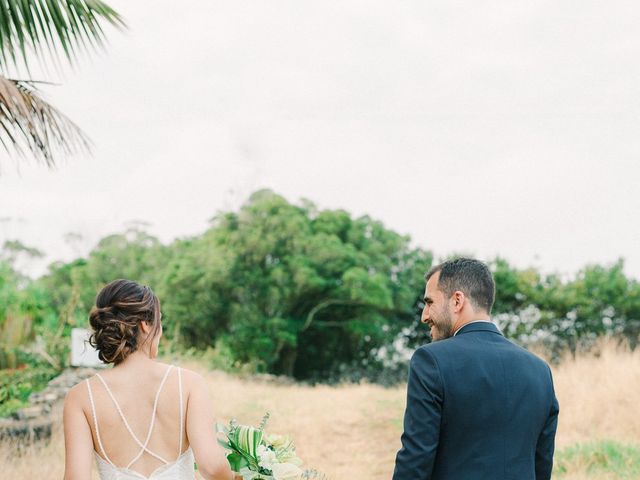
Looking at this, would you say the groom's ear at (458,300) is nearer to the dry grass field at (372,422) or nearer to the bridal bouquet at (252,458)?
the bridal bouquet at (252,458)

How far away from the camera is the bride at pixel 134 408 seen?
2613mm

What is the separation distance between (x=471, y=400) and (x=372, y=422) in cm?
1032

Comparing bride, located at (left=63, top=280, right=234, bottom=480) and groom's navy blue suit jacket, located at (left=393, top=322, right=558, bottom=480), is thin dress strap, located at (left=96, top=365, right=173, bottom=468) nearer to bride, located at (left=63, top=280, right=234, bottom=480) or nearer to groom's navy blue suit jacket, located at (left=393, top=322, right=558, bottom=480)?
bride, located at (left=63, top=280, right=234, bottom=480)

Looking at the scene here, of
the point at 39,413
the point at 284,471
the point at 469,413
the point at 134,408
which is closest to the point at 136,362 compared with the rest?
the point at 134,408

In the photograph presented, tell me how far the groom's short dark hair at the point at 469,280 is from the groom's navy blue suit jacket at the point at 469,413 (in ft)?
0.52

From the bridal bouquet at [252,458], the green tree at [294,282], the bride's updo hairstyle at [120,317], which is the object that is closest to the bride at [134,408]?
the bride's updo hairstyle at [120,317]

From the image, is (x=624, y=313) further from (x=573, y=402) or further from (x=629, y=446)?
(x=629, y=446)

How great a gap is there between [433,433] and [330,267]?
21.7m

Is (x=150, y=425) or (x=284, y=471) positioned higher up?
(x=150, y=425)

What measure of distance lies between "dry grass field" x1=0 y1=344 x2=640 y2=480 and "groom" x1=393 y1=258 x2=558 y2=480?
535 cm

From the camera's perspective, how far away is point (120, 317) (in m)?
2.61

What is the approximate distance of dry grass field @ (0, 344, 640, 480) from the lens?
27.2 feet

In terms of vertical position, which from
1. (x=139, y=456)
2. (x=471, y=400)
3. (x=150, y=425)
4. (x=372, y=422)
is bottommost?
(x=372, y=422)

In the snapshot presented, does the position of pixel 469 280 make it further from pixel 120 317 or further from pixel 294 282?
pixel 294 282
